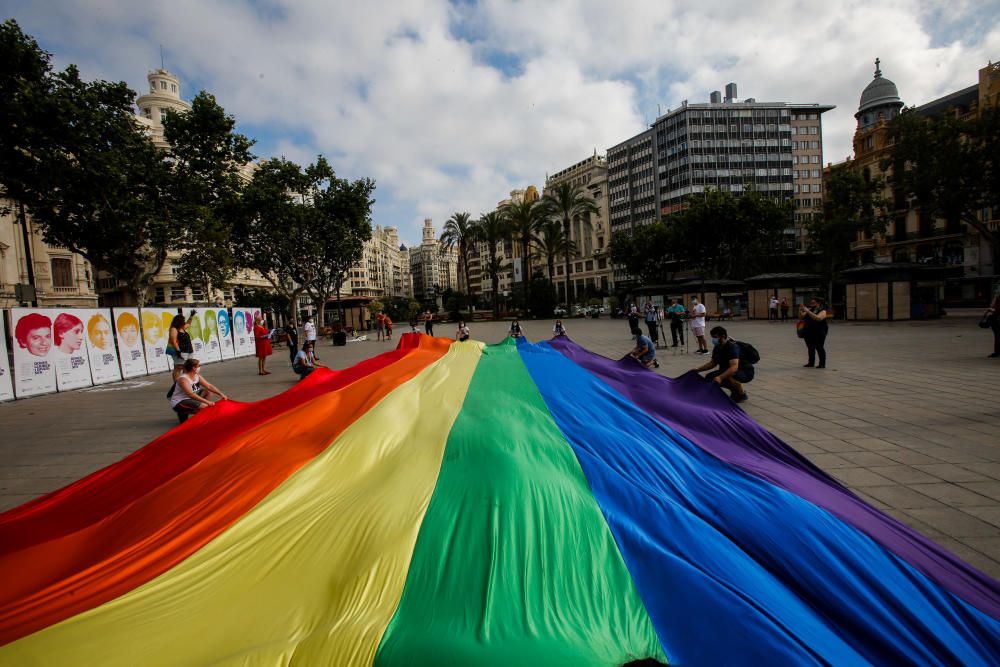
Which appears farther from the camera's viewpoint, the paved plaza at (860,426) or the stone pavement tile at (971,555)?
the paved plaza at (860,426)

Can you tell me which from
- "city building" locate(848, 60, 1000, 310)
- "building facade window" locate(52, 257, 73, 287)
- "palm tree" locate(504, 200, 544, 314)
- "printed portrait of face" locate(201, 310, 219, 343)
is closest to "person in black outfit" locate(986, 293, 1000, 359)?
"city building" locate(848, 60, 1000, 310)

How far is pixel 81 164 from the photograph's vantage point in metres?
14.5

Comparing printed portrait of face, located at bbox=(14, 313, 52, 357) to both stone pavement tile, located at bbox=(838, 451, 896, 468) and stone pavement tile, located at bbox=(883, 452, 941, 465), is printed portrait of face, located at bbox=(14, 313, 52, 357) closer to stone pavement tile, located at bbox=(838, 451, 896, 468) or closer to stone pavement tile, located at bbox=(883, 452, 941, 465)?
stone pavement tile, located at bbox=(838, 451, 896, 468)

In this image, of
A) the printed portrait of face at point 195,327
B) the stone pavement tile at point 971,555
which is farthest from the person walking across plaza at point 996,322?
the printed portrait of face at point 195,327

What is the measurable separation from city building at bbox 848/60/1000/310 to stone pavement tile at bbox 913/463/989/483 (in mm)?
23915

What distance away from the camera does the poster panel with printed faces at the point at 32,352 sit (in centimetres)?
1071

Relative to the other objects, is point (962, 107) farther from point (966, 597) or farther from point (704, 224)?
point (966, 597)

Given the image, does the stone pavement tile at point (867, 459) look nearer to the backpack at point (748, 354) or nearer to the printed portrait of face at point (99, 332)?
the backpack at point (748, 354)

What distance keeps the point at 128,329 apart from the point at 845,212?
38185mm

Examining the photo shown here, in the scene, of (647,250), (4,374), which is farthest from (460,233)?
(4,374)

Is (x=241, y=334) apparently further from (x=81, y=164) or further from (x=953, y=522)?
(x=953, y=522)

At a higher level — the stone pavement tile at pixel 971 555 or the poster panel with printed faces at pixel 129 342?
the poster panel with printed faces at pixel 129 342

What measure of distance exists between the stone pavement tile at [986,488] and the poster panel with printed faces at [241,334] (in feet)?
72.0

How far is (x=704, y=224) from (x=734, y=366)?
34.9 meters
